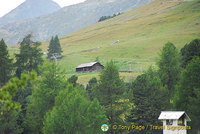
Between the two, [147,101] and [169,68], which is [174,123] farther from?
[169,68]

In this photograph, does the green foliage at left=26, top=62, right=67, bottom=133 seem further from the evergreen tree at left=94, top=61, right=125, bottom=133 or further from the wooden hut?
the wooden hut

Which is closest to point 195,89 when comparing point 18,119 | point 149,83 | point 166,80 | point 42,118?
A: point 149,83

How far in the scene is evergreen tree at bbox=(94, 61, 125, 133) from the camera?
35.3 m

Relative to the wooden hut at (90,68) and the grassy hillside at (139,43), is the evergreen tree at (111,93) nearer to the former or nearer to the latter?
the wooden hut at (90,68)

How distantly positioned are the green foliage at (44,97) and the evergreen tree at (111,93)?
21.2 ft

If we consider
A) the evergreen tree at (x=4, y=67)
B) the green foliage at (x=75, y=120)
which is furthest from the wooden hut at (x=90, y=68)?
the green foliage at (x=75, y=120)

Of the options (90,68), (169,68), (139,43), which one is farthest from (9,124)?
(139,43)

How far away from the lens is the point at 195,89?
29.7 metres

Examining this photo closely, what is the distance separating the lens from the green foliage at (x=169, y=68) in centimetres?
4516

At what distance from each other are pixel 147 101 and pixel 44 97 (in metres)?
13.8

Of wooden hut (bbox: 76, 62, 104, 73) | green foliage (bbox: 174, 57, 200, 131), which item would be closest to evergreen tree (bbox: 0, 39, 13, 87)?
wooden hut (bbox: 76, 62, 104, 73)

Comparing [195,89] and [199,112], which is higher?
[195,89]

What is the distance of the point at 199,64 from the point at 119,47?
11504cm

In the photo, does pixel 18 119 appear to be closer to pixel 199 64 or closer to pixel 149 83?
pixel 149 83
